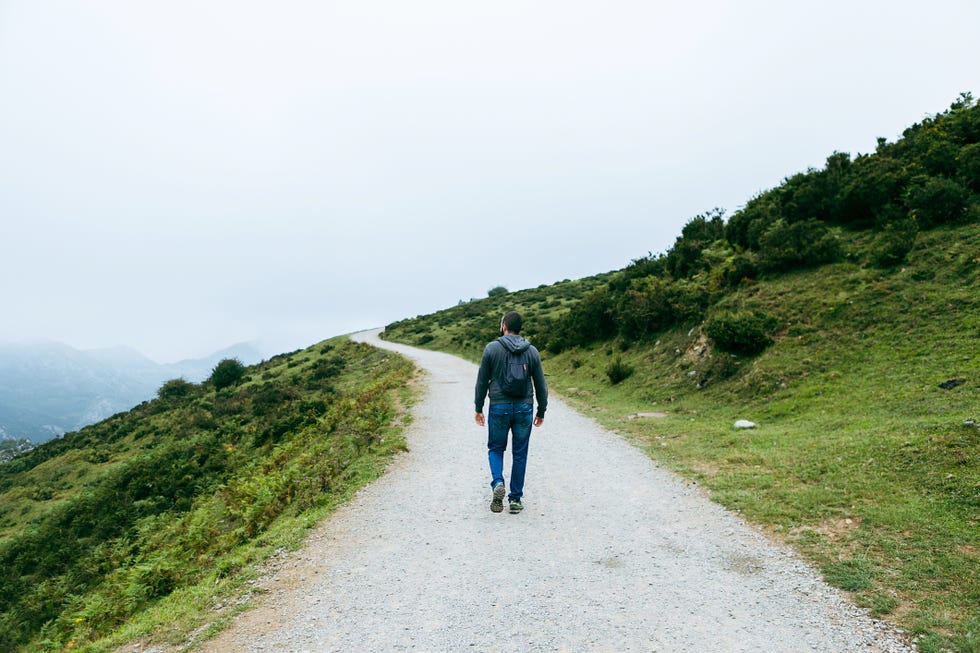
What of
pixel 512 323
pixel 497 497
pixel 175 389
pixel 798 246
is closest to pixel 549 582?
pixel 497 497

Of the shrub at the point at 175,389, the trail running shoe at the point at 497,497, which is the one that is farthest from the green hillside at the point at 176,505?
the shrub at the point at 175,389

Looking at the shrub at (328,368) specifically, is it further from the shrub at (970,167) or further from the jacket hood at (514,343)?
the shrub at (970,167)

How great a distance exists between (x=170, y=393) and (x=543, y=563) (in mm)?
44279

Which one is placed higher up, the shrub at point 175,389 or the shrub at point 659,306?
the shrub at point 659,306

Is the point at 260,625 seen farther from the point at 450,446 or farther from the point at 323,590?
the point at 450,446

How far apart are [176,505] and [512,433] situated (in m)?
14.8

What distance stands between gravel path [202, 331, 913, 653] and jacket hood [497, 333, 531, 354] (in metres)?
2.37

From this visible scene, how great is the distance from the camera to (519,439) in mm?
6570

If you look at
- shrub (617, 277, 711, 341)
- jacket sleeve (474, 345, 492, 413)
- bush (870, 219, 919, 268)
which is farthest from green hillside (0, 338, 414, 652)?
bush (870, 219, 919, 268)

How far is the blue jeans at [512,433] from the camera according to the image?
21.4 feet

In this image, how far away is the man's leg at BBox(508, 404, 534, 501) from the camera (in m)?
6.54

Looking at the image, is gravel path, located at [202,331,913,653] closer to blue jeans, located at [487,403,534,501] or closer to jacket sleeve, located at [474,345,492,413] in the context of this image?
blue jeans, located at [487,403,534,501]

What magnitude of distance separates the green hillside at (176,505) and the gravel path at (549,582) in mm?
846

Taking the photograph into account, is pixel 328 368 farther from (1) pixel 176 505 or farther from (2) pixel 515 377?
(2) pixel 515 377
